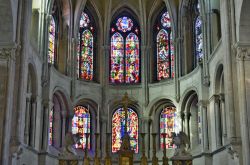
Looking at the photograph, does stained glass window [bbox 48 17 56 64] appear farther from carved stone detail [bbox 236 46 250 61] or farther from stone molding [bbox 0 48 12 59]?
carved stone detail [bbox 236 46 250 61]

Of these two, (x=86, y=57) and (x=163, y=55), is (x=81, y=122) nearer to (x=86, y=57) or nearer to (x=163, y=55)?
(x=86, y=57)

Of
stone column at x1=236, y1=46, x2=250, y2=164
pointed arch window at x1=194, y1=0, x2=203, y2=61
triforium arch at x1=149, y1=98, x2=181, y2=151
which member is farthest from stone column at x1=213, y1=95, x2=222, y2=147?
stone column at x1=236, y1=46, x2=250, y2=164

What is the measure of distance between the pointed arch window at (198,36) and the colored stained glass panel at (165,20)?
277 cm

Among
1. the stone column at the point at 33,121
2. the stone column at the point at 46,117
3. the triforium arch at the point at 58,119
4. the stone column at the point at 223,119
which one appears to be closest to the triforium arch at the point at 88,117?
the triforium arch at the point at 58,119

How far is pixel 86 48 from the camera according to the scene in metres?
32.5

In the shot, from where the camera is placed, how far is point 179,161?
22516mm

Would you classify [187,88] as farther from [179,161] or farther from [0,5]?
[0,5]

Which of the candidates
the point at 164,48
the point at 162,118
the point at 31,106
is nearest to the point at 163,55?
the point at 164,48

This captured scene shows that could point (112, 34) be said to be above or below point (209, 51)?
above

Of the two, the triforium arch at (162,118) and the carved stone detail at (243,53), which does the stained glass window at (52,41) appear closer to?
the triforium arch at (162,118)

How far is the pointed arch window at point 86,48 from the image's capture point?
3189 centimetres

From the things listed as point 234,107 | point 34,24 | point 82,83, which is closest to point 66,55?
point 82,83

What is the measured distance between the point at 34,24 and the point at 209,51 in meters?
9.81

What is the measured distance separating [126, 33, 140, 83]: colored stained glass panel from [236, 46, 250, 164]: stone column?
13.1 metres
